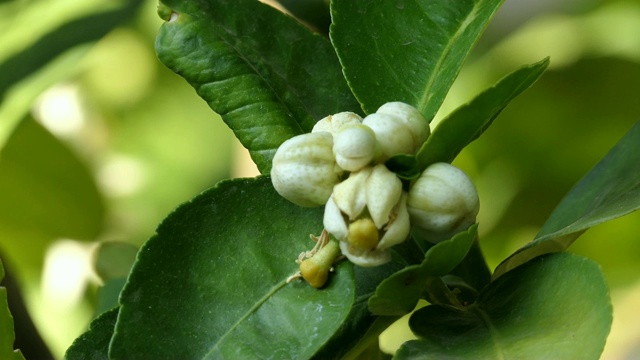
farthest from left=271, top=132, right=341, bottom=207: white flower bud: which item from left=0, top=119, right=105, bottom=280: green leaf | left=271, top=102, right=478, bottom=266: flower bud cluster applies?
left=0, top=119, right=105, bottom=280: green leaf

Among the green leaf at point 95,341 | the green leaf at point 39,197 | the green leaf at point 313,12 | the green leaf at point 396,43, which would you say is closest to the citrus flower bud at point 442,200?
the green leaf at point 396,43

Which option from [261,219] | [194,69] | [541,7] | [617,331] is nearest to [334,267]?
[261,219]

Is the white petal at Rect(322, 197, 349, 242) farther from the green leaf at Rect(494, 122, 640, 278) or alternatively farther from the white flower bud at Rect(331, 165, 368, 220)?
the green leaf at Rect(494, 122, 640, 278)

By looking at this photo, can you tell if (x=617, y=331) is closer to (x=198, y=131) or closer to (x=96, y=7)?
(x=198, y=131)

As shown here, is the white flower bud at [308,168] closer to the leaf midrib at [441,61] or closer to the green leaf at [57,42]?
the leaf midrib at [441,61]

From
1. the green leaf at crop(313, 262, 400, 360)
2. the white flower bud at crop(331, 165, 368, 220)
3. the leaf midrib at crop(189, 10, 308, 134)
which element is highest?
the leaf midrib at crop(189, 10, 308, 134)

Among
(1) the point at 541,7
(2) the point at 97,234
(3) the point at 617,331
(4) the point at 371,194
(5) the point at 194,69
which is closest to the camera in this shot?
(4) the point at 371,194
